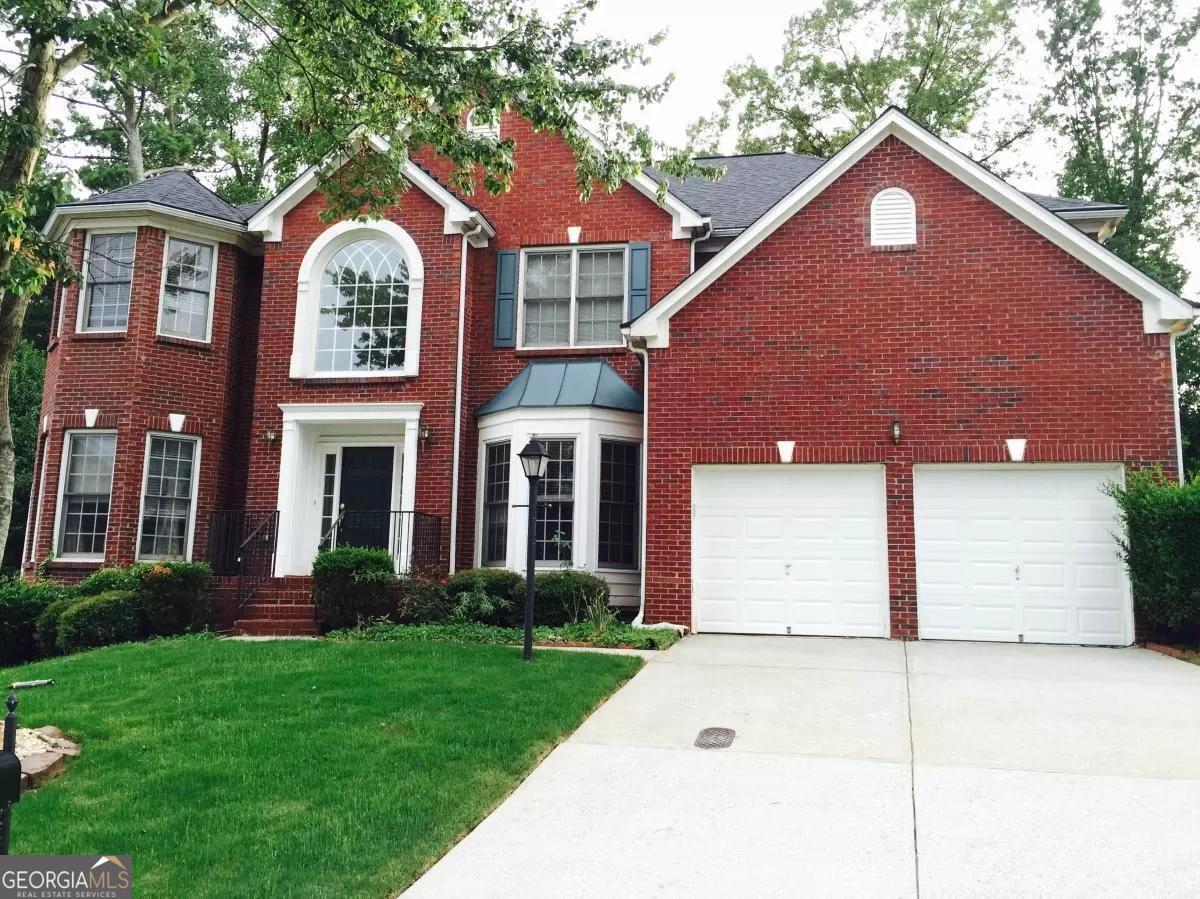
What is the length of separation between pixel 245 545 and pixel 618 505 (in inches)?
218

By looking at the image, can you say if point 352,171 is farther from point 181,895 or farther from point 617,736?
point 181,895

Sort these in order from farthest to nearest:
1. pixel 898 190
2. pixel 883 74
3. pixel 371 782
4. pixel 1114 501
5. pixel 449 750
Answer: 1. pixel 883 74
2. pixel 898 190
3. pixel 1114 501
4. pixel 449 750
5. pixel 371 782

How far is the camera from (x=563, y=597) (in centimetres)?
1230

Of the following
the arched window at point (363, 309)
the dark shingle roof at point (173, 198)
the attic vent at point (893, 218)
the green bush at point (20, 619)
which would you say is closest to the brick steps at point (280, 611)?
the green bush at point (20, 619)

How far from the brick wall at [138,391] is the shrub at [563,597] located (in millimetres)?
6159

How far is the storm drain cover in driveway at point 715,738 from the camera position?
6660 mm

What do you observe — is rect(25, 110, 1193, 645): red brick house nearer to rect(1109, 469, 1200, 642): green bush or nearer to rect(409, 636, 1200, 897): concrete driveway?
rect(1109, 469, 1200, 642): green bush

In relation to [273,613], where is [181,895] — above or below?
below

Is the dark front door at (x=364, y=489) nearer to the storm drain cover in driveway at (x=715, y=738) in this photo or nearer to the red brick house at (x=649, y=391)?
the red brick house at (x=649, y=391)

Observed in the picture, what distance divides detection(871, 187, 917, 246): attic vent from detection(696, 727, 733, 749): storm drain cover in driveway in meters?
7.80

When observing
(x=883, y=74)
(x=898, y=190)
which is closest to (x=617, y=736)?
(x=898, y=190)

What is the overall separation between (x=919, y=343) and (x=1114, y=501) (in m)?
3.03

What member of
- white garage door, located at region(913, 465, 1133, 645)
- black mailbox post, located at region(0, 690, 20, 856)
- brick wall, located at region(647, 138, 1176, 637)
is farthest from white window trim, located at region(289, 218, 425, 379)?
black mailbox post, located at region(0, 690, 20, 856)

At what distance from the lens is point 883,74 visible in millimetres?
27859
